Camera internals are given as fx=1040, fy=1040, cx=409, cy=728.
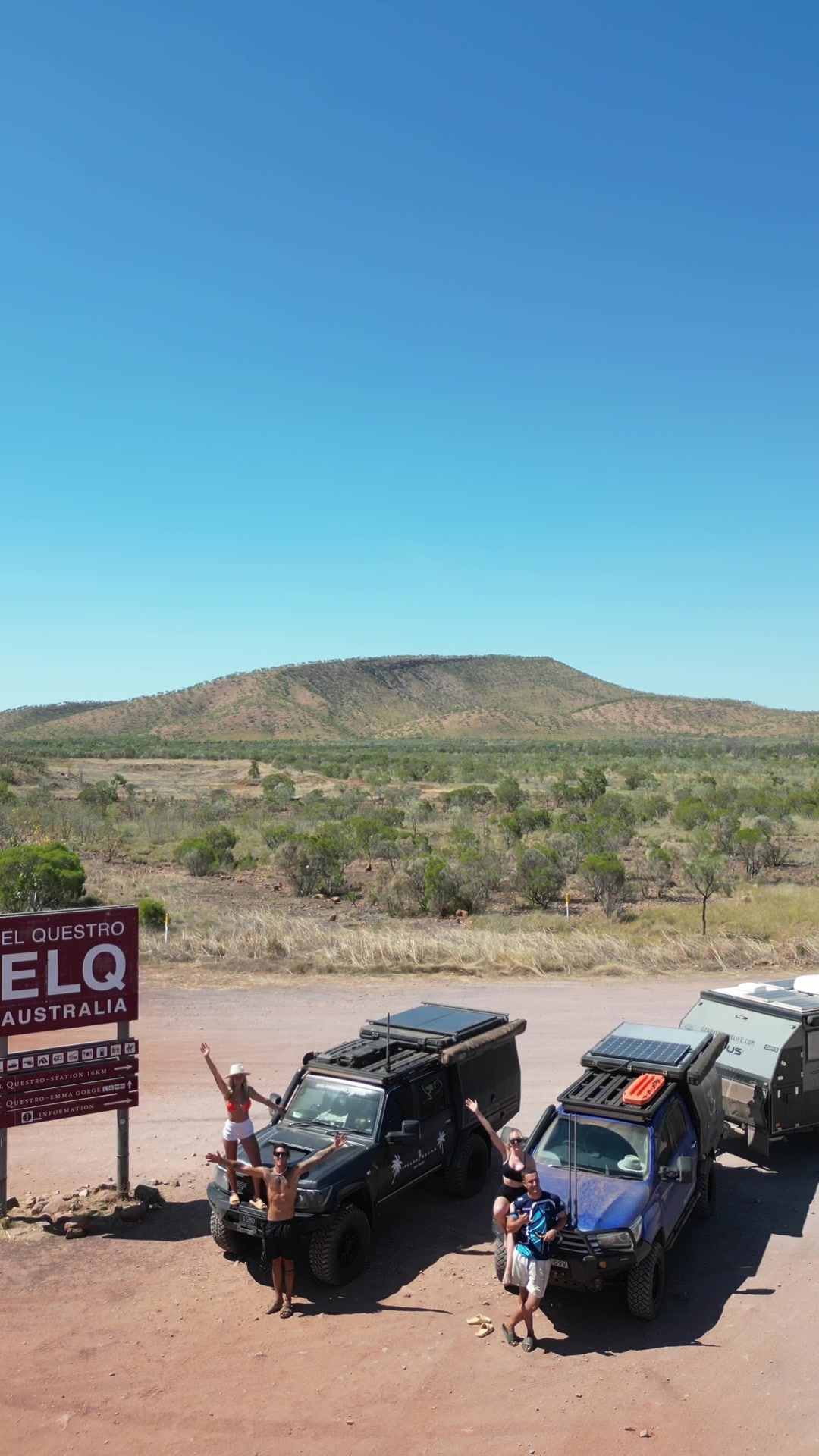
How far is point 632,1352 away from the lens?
7.77 metres

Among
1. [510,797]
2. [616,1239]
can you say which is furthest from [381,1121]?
[510,797]

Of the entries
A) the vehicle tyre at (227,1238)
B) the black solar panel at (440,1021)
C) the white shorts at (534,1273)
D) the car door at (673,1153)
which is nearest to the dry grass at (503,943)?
the black solar panel at (440,1021)

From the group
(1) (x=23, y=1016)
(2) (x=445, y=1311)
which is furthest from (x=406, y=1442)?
(1) (x=23, y=1016)

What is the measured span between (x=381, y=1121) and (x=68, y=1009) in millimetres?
3270

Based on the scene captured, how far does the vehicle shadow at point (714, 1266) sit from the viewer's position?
804cm

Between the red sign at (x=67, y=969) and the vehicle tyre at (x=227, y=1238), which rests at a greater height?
the red sign at (x=67, y=969)

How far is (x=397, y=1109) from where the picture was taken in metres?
9.45

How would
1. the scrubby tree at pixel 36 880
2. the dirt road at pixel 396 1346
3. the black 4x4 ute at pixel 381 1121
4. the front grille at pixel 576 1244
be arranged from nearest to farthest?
the dirt road at pixel 396 1346, the front grille at pixel 576 1244, the black 4x4 ute at pixel 381 1121, the scrubby tree at pixel 36 880

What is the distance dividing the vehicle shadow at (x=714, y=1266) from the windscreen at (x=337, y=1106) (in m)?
2.09

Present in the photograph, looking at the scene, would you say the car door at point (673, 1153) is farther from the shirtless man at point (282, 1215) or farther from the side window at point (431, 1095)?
the shirtless man at point (282, 1215)

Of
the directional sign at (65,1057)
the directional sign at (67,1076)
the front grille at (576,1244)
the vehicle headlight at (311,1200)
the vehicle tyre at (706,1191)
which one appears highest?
the directional sign at (65,1057)

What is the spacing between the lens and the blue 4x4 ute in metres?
7.88

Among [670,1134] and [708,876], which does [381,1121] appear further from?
[708,876]

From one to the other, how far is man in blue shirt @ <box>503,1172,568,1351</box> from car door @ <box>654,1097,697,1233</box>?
1166 mm
